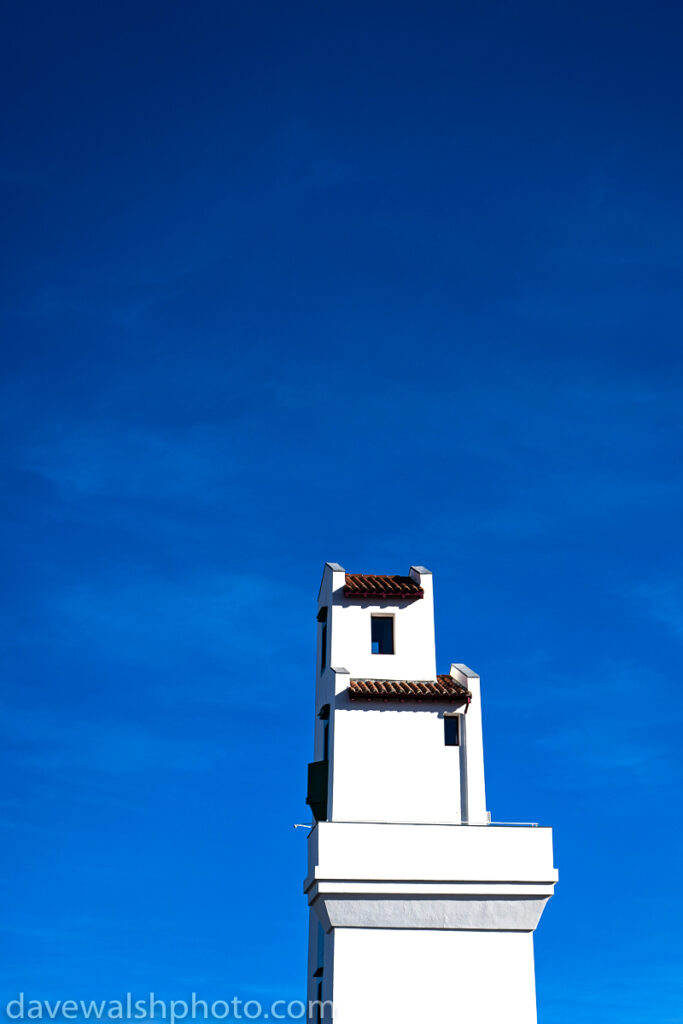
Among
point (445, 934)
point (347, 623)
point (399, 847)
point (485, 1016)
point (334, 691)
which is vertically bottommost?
point (485, 1016)

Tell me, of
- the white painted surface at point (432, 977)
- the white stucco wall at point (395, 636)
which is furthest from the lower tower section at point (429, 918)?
the white stucco wall at point (395, 636)

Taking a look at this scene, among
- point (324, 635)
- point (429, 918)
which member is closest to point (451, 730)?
point (324, 635)

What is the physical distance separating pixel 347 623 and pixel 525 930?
1235 centimetres

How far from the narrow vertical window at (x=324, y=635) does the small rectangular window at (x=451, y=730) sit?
5.09 metres

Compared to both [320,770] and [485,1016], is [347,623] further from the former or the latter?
[485,1016]

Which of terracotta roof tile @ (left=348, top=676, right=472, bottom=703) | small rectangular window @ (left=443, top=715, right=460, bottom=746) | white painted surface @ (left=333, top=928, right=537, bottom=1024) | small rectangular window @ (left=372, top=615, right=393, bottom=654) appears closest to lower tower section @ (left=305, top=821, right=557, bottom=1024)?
white painted surface @ (left=333, top=928, right=537, bottom=1024)

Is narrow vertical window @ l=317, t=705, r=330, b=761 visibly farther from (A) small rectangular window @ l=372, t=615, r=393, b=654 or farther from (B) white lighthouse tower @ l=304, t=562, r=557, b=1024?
(A) small rectangular window @ l=372, t=615, r=393, b=654

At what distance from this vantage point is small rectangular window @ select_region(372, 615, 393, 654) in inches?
1745

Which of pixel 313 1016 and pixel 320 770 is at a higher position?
pixel 320 770

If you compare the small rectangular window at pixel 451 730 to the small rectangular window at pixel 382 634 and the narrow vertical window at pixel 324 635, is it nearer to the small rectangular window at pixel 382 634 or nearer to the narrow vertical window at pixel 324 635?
the small rectangular window at pixel 382 634

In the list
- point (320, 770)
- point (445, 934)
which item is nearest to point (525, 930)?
point (445, 934)

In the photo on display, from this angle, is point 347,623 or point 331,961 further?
point 347,623

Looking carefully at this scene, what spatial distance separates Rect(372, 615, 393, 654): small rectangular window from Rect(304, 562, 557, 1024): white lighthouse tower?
173 millimetres

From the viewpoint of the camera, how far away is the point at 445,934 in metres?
39.0
